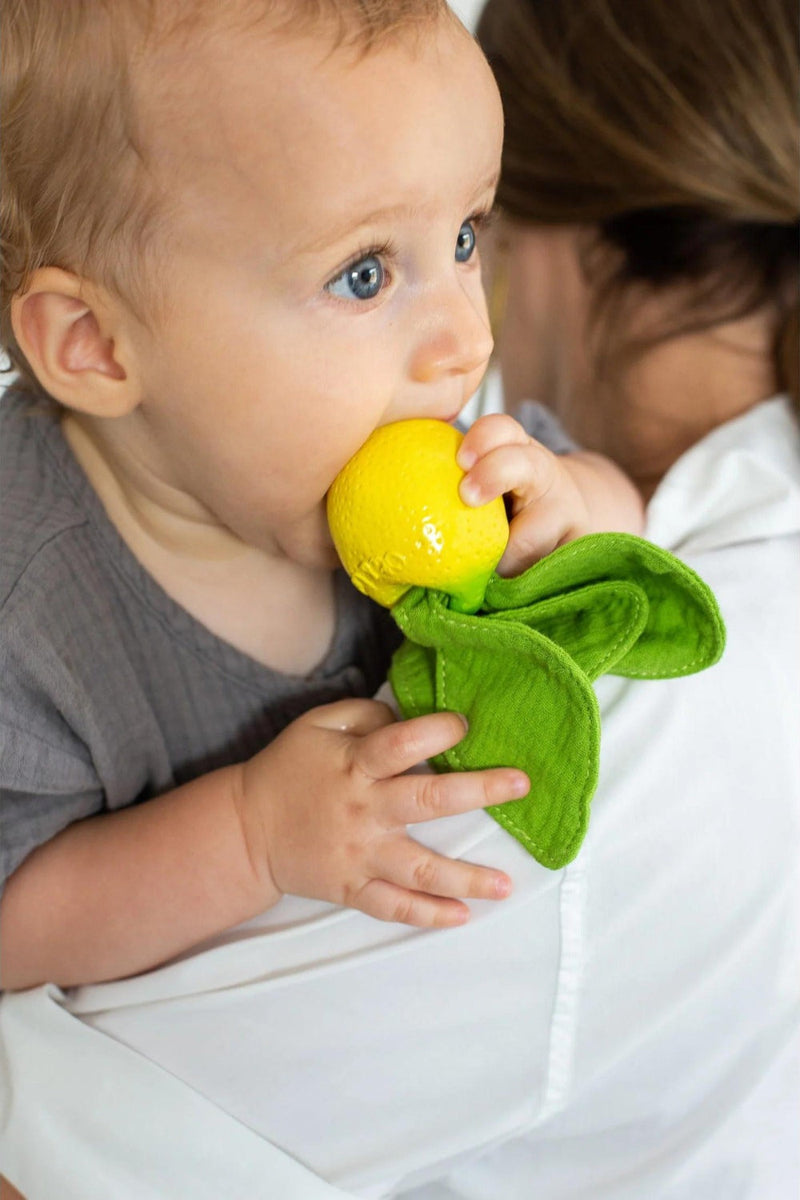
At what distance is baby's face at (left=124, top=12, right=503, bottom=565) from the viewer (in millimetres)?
800

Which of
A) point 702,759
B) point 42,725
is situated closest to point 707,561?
point 702,759

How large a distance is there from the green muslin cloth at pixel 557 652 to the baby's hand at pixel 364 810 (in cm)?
2

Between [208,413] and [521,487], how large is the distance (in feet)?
0.75

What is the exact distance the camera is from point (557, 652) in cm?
79

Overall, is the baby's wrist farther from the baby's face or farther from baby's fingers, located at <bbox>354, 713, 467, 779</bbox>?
the baby's face

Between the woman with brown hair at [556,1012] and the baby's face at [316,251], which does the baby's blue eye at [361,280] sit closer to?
the baby's face at [316,251]

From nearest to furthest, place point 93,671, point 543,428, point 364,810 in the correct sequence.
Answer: point 364,810 < point 93,671 < point 543,428

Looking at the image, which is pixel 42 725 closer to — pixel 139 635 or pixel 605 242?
pixel 139 635

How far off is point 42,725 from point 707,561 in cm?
51

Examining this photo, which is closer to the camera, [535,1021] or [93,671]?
[535,1021]

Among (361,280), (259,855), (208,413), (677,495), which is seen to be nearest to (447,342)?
(361,280)

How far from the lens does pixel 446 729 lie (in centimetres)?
88

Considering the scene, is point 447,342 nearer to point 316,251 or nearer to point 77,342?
Result: point 316,251

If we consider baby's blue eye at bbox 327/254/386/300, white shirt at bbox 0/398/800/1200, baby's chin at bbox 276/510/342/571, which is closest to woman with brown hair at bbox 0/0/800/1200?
white shirt at bbox 0/398/800/1200
